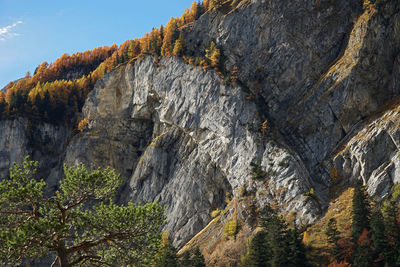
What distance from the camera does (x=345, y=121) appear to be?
57.6 m

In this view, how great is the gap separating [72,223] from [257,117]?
164 ft

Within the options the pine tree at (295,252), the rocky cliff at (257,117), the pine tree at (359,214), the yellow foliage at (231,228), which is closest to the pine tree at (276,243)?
the pine tree at (295,252)

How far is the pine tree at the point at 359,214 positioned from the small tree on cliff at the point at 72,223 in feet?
102

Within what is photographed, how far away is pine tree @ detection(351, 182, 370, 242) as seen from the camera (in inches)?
1585

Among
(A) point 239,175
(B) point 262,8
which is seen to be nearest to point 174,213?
(A) point 239,175

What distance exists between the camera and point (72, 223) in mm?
15234

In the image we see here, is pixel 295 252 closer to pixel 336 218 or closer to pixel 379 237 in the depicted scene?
pixel 379 237

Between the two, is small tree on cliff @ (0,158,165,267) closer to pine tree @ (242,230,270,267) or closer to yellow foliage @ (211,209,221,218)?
pine tree @ (242,230,270,267)

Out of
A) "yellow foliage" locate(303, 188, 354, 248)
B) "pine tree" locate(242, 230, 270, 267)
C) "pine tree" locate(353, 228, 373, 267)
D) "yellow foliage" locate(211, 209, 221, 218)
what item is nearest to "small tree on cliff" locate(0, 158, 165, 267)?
"pine tree" locate(353, 228, 373, 267)

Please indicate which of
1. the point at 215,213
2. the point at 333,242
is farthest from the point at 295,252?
the point at 215,213

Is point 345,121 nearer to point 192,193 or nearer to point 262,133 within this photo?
point 262,133

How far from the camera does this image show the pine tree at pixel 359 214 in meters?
40.2

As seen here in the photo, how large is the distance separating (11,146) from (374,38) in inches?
3120

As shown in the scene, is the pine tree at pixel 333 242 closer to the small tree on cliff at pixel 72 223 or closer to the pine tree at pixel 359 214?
the pine tree at pixel 359 214
